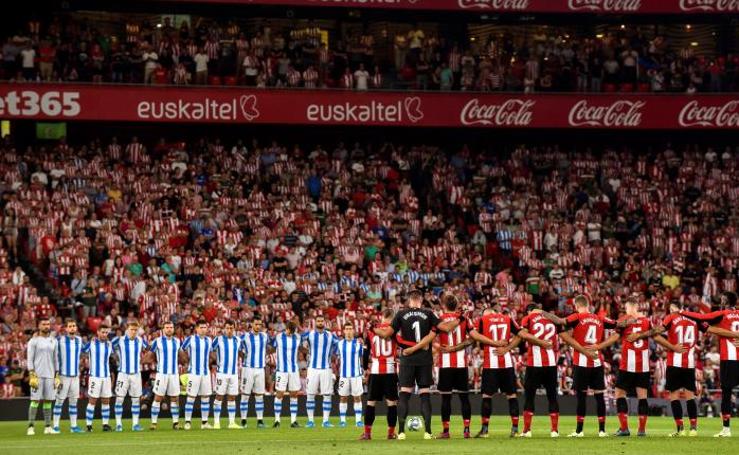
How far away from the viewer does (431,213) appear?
43.9 meters

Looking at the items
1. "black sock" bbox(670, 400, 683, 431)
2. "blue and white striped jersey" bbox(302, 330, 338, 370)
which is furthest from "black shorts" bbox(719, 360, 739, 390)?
"blue and white striped jersey" bbox(302, 330, 338, 370)

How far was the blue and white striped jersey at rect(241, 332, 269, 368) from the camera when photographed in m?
30.1

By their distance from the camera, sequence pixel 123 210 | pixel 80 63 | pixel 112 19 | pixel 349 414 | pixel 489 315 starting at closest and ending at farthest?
pixel 489 315
pixel 349 414
pixel 123 210
pixel 80 63
pixel 112 19

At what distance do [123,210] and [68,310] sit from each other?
16.2 ft

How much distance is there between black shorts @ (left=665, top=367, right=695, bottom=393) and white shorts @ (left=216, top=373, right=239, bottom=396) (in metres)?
9.90

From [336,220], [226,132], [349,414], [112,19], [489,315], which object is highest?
[112,19]

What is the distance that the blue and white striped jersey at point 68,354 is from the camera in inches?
1106

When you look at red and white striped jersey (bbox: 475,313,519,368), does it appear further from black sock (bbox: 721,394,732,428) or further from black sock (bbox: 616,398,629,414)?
black sock (bbox: 721,394,732,428)

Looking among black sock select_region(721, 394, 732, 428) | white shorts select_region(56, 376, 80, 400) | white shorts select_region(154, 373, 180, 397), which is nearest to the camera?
black sock select_region(721, 394, 732, 428)

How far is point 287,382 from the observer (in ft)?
99.5

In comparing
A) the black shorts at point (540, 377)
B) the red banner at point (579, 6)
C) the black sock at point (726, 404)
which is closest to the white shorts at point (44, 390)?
the black shorts at point (540, 377)

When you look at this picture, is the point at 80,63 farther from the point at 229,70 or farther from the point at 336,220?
the point at 336,220

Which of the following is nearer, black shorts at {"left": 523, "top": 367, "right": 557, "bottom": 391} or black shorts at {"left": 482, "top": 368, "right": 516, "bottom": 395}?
black shorts at {"left": 523, "top": 367, "right": 557, "bottom": 391}

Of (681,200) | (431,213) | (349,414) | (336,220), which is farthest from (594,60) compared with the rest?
(349,414)
